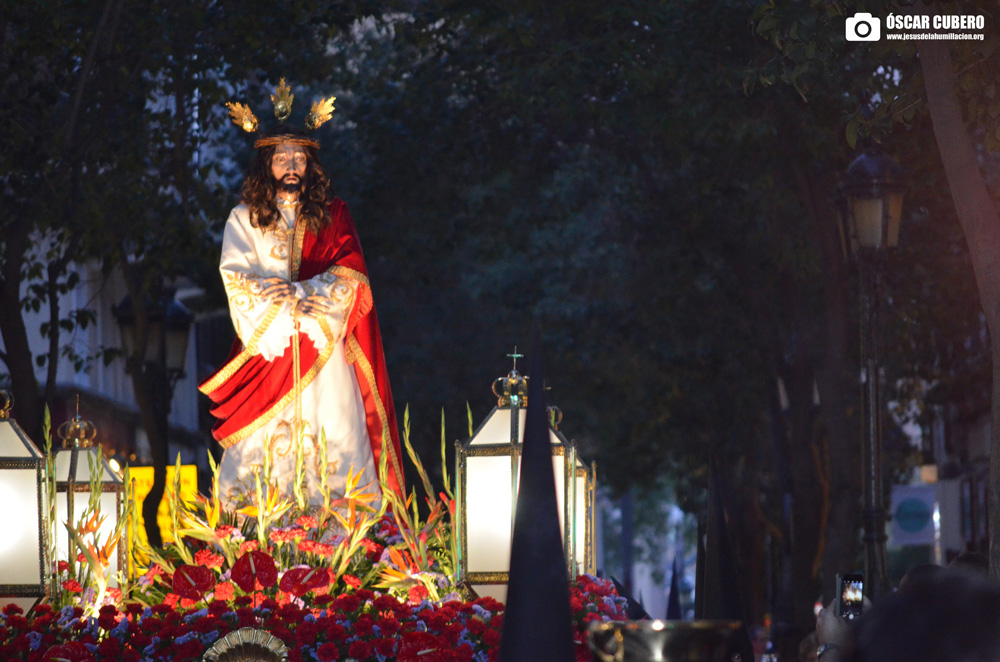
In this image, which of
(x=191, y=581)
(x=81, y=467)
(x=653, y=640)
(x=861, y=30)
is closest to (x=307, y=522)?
(x=191, y=581)

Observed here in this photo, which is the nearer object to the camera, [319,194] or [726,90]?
[319,194]

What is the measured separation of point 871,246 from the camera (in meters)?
10.3

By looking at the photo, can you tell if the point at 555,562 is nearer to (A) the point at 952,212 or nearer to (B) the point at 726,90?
(B) the point at 726,90

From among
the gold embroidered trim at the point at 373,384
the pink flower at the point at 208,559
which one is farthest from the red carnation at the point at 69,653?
the gold embroidered trim at the point at 373,384

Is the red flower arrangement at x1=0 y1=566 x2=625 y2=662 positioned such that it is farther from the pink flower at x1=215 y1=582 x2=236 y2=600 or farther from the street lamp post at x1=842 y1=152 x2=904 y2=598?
the street lamp post at x1=842 y1=152 x2=904 y2=598

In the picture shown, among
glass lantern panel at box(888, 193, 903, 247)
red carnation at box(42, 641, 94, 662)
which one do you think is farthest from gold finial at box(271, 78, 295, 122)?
glass lantern panel at box(888, 193, 903, 247)

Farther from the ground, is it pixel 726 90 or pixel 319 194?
pixel 726 90

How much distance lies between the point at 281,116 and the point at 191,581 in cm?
293

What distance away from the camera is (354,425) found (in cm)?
793

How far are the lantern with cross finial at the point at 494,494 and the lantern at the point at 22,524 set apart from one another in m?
2.05

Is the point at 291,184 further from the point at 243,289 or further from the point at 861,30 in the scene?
the point at 861,30

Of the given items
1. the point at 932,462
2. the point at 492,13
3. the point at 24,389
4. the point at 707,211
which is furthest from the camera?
the point at 932,462

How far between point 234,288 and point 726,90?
285 inches

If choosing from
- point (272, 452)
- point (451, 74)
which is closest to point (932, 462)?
point (451, 74)
